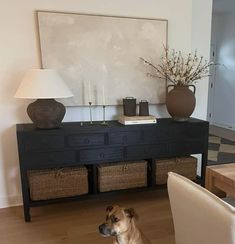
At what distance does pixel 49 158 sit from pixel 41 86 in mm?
637

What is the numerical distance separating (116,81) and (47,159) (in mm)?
1076

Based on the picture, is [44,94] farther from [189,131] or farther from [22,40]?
[189,131]

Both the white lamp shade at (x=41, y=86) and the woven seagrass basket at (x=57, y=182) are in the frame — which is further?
the woven seagrass basket at (x=57, y=182)

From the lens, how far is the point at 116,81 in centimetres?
281

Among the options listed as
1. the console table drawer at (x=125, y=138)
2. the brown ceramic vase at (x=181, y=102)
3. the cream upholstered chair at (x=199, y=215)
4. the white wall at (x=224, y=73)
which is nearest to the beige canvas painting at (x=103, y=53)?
the brown ceramic vase at (x=181, y=102)

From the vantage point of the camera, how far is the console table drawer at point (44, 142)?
229 cm

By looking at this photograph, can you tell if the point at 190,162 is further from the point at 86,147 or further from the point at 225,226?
the point at 225,226

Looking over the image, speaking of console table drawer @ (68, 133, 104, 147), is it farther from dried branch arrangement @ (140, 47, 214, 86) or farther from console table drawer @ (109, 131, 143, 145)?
dried branch arrangement @ (140, 47, 214, 86)

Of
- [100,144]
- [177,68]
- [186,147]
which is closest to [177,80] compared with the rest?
[177,68]

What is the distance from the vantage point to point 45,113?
2334 millimetres

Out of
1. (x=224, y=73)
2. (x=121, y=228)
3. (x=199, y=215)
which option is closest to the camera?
(x=199, y=215)

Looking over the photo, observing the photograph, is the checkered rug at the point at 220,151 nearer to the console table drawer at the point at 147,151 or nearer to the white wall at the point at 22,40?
the console table drawer at the point at 147,151

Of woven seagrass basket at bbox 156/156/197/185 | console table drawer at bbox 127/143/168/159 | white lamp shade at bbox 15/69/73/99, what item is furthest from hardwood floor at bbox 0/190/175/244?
white lamp shade at bbox 15/69/73/99

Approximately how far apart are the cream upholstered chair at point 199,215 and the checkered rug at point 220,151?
2.74 metres
